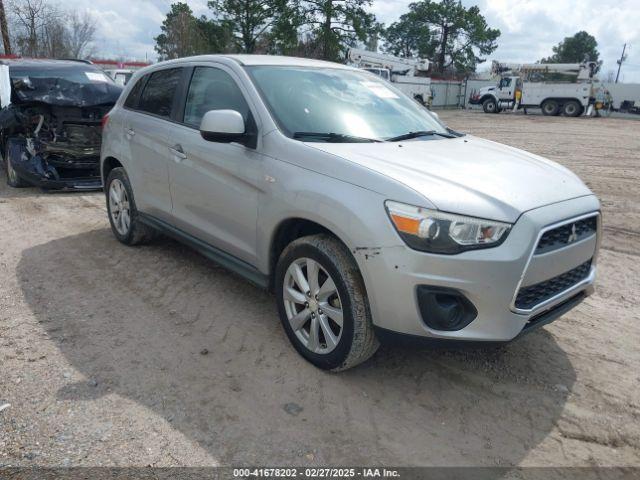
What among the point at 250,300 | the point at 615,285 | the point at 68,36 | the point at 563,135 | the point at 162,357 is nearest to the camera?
the point at 162,357

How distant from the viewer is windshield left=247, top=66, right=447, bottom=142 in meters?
3.42

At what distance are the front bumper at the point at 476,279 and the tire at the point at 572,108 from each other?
32.0 meters

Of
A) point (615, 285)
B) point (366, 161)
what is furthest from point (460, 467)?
point (615, 285)

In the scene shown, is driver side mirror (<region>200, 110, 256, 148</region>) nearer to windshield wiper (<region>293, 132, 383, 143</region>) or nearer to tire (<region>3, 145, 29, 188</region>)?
windshield wiper (<region>293, 132, 383, 143</region>)

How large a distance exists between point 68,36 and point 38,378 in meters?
40.2

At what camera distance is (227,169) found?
142 inches

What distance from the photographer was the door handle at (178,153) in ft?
13.3

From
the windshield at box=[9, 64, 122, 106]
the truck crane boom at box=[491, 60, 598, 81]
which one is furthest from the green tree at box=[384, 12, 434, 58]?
the windshield at box=[9, 64, 122, 106]

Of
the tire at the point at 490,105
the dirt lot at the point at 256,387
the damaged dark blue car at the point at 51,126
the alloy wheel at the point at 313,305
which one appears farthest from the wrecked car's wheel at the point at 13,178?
the tire at the point at 490,105

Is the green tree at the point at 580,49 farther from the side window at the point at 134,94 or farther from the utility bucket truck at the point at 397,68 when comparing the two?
the side window at the point at 134,94

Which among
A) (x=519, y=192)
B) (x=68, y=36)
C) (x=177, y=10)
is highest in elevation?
(x=177, y=10)

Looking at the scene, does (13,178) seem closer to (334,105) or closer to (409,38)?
(334,105)

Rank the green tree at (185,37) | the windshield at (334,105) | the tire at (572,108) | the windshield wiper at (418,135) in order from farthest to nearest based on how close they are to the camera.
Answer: the green tree at (185,37) < the tire at (572,108) < the windshield wiper at (418,135) < the windshield at (334,105)

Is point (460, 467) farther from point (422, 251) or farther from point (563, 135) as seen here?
point (563, 135)
